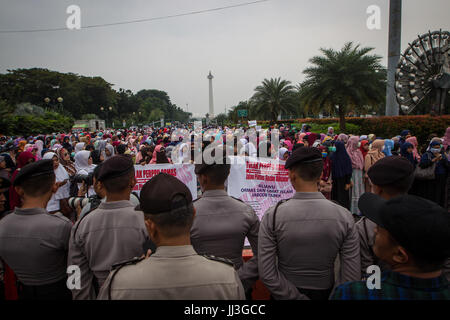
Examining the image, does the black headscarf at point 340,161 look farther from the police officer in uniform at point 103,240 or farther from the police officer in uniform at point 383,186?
the police officer in uniform at point 103,240

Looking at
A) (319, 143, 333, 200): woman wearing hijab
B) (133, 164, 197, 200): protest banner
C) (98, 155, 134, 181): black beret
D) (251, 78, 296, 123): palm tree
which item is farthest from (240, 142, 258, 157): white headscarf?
(251, 78, 296, 123): palm tree

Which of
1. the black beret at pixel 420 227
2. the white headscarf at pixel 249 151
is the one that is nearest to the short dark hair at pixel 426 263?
the black beret at pixel 420 227

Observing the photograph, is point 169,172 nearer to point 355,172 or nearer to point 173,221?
point 173,221

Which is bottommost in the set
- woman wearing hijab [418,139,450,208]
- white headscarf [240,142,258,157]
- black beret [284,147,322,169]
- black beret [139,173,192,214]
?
woman wearing hijab [418,139,450,208]

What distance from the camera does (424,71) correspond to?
1873cm

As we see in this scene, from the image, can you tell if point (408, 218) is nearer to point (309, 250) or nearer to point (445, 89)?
point (309, 250)

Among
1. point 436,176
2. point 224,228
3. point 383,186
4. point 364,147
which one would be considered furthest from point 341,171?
point 224,228

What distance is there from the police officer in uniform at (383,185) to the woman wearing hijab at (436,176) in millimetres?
4622

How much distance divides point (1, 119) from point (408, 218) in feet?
100

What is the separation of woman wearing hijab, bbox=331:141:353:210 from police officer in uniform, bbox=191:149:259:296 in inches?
178

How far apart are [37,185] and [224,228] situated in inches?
58.9

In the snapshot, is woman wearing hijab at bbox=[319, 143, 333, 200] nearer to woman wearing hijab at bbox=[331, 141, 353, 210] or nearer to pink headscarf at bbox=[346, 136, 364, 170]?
woman wearing hijab at bbox=[331, 141, 353, 210]

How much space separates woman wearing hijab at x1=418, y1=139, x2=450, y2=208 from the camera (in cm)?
600
